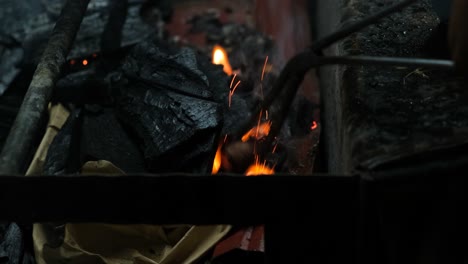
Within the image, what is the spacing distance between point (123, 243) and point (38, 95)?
39.5 inches

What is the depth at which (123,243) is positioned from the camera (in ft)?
10.3

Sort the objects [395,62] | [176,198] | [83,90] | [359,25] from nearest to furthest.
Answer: [176,198] → [395,62] → [359,25] → [83,90]

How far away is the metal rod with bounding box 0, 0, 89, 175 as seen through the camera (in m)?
2.75

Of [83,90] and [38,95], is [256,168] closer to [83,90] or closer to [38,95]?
[38,95]

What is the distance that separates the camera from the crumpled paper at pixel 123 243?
3029mm

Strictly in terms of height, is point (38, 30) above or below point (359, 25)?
above

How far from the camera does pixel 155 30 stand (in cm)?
510

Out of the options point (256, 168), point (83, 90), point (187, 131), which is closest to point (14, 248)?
point (187, 131)

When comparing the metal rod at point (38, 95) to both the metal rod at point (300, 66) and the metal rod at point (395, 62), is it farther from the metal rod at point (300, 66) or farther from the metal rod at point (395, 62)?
the metal rod at point (395, 62)

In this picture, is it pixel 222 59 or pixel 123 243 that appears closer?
pixel 123 243

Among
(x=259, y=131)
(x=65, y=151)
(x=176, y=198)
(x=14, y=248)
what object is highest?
(x=259, y=131)

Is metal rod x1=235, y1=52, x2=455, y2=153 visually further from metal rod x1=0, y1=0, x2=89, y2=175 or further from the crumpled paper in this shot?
metal rod x1=0, y1=0, x2=89, y2=175

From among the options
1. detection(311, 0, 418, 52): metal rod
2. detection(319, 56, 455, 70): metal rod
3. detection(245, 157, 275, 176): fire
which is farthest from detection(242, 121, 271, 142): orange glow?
detection(319, 56, 455, 70): metal rod

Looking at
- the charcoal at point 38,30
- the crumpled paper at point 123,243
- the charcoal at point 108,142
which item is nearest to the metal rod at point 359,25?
the crumpled paper at point 123,243
